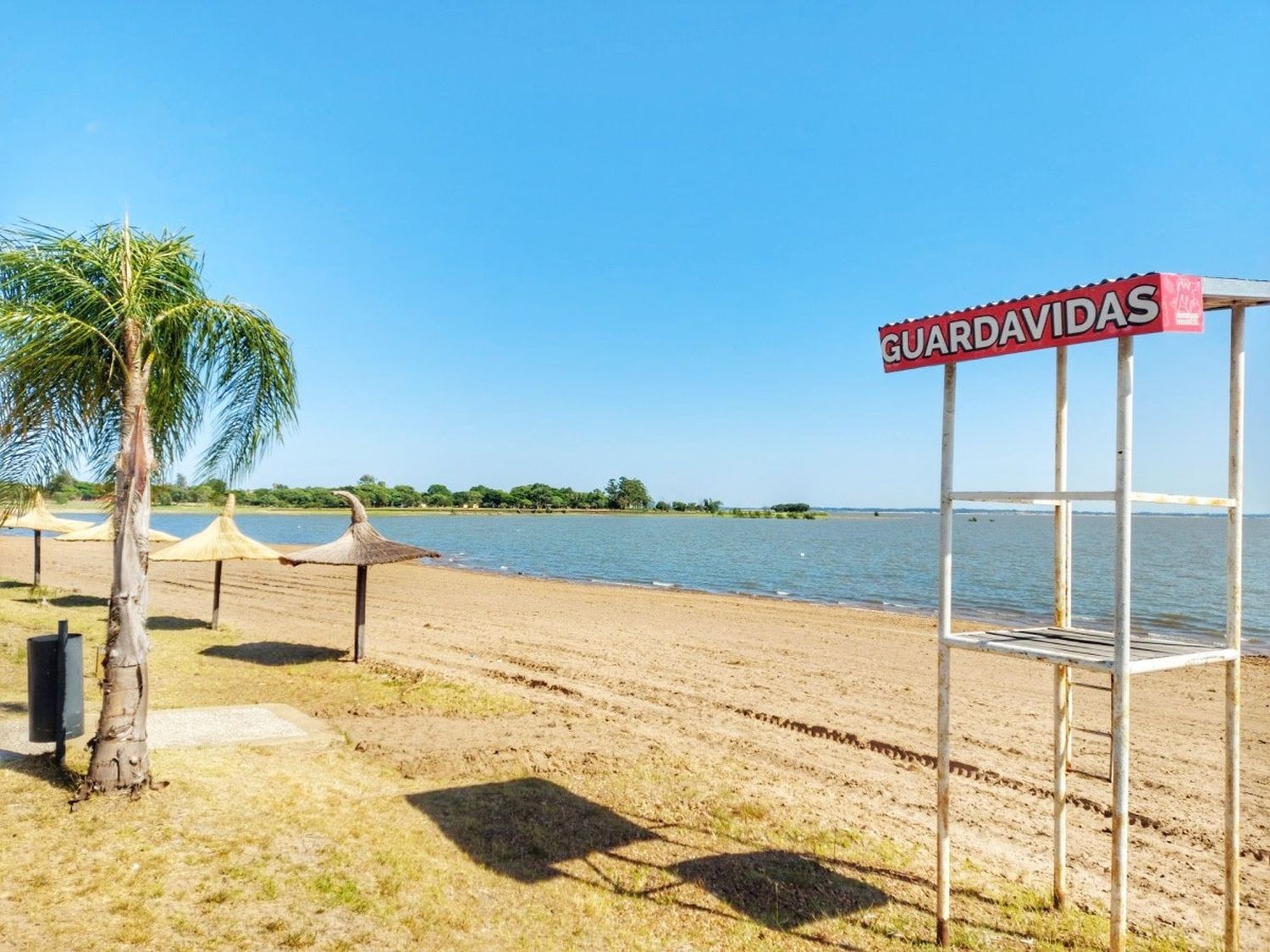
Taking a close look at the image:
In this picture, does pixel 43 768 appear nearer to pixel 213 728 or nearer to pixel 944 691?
pixel 213 728

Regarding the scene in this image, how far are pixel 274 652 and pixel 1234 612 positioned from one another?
13842mm

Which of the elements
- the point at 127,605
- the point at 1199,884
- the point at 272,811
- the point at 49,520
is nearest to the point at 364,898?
the point at 272,811

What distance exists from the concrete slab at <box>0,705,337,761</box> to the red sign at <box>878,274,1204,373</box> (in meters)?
7.25

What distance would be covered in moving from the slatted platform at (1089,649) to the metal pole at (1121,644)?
0.14 meters

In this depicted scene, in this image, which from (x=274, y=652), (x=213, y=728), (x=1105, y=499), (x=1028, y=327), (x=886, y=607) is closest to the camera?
(x=1105, y=499)

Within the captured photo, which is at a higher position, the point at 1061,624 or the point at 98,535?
the point at 1061,624

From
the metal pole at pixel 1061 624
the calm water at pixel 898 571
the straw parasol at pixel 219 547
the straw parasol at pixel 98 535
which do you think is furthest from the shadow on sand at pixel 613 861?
the calm water at pixel 898 571

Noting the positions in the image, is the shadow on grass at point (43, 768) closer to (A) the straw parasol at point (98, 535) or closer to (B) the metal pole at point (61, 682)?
(B) the metal pole at point (61, 682)

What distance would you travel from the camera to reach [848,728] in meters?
10.0

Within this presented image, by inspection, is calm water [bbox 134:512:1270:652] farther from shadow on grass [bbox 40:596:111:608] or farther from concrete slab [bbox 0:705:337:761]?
concrete slab [bbox 0:705:337:761]

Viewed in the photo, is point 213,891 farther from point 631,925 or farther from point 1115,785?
point 1115,785

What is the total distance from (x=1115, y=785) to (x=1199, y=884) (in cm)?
324

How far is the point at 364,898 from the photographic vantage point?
4832mm

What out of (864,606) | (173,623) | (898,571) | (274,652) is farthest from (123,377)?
(898,571)
